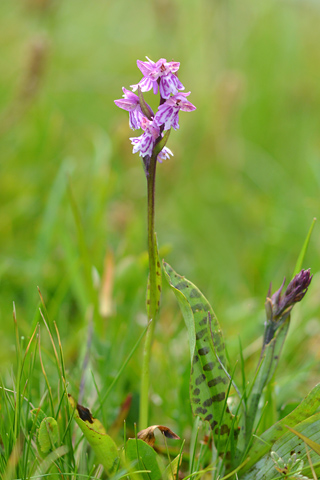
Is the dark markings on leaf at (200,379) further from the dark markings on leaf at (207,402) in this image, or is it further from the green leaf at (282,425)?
the green leaf at (282,425)

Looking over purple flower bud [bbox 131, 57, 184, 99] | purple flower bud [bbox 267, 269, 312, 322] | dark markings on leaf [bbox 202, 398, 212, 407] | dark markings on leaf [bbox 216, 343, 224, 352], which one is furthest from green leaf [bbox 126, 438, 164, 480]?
purple flower bud [bbox 131, 57, 184, 99]

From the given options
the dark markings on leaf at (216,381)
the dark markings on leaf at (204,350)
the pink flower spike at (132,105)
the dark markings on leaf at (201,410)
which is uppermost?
the pink flower spike at (132,105)

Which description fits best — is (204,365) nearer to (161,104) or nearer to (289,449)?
(289,449)

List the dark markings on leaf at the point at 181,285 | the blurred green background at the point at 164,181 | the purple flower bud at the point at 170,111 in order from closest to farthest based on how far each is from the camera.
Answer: the purple flower bud at the point at 170,111 < the dark markings on leaf at the point at 181,285 < the blurred green background at the point at 164,181

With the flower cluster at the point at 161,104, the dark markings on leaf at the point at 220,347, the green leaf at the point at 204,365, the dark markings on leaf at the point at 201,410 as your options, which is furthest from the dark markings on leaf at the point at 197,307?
the flower cluster at the point at 161,104

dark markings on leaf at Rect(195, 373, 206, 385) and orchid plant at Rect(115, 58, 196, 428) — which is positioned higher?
orchid plant at Rect(115, 58, 196, 428)

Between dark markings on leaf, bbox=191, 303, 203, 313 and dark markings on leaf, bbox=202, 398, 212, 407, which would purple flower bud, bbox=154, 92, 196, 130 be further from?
dark markings on leaf, bbox=202, 398, 212, 407
